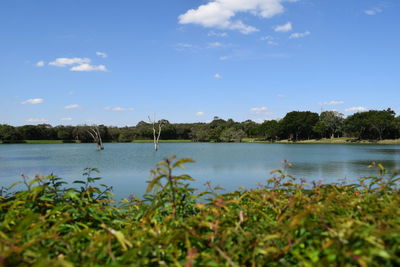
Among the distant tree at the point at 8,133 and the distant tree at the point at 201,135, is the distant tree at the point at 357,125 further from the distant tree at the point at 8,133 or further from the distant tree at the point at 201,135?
the distant tree at the point at 8,133

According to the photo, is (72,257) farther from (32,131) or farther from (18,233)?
(32,131)

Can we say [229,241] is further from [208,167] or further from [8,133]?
[8,133]

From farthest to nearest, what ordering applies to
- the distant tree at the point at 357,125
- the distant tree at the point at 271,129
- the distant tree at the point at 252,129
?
the distant tree at the point at 252,129 < the distant tree at the point at 271,129 < the distant tree at the point at 357,125

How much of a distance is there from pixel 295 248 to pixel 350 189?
160 cm

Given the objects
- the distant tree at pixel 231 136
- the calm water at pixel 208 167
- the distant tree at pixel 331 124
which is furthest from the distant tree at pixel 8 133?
the distant tree at pixel 331 124

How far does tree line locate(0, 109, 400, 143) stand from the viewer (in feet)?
292

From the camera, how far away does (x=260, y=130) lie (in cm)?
11256

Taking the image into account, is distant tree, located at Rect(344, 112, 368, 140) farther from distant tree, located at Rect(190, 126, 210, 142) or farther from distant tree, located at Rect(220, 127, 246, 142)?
distant tree, located at Rect(190, 126, 210, 142)

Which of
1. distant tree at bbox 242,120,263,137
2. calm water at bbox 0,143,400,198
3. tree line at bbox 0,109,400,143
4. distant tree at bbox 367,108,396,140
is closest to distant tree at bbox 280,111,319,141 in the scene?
tree line at bbox 0,109,400,143

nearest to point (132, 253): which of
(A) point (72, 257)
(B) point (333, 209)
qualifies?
(A) point (72, 257)

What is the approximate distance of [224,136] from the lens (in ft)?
355

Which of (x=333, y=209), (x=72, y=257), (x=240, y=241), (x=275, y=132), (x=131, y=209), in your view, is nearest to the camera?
(x=72, y=257)

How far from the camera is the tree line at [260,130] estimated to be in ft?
292

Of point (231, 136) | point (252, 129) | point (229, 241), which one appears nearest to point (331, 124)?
point (252, 129)
